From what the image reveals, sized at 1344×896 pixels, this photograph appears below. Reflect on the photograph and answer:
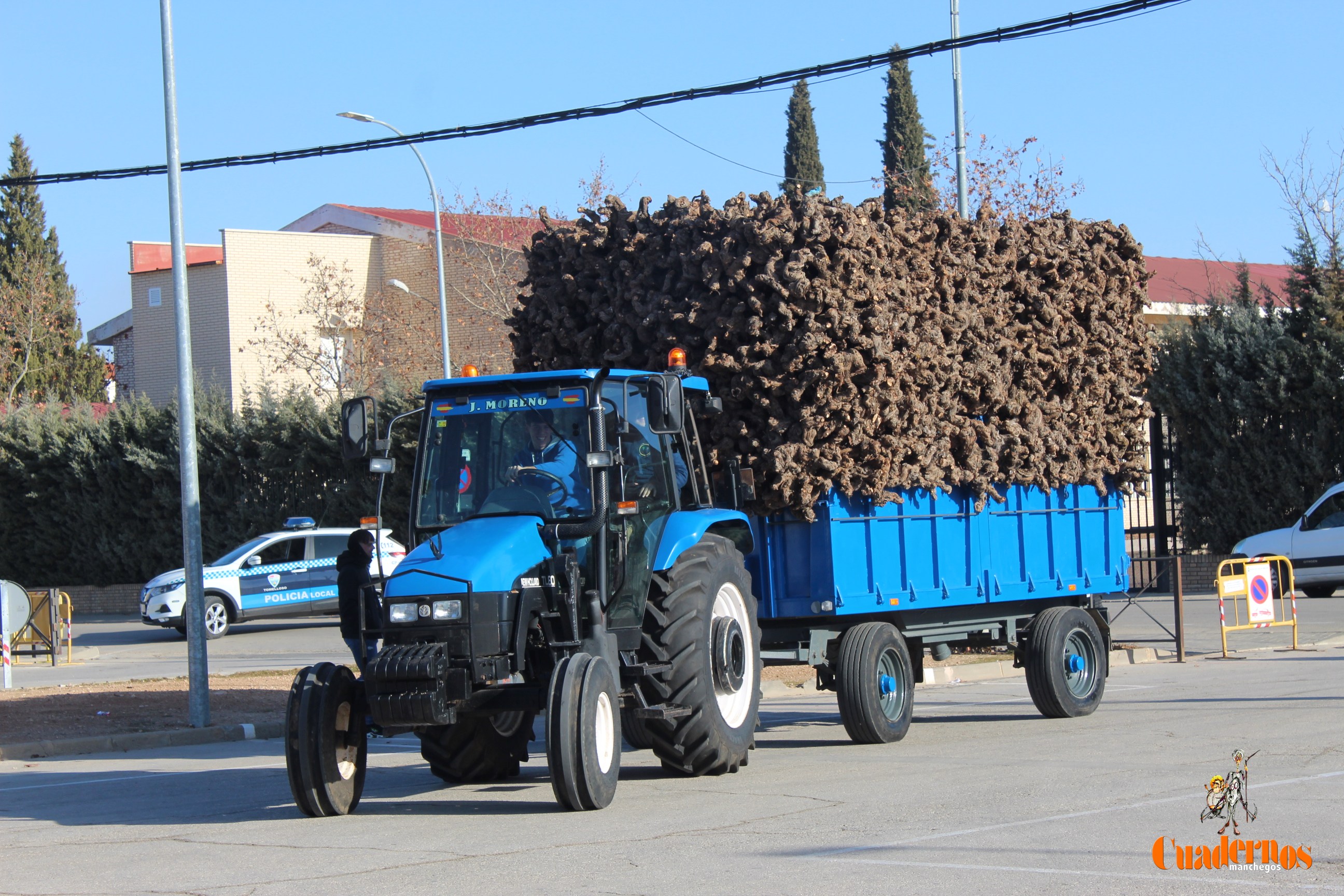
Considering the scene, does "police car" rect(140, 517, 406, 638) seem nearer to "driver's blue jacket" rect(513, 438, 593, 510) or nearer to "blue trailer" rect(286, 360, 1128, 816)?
"blue trailer" rect(286, 360, 1128, 816)

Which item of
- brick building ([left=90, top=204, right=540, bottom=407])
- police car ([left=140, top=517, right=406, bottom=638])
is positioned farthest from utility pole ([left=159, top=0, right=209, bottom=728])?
brick building ([left=90, top=204, right=540, bottom=407])

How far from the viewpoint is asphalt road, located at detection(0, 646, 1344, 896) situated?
21.6 ft

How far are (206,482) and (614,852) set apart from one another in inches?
1065

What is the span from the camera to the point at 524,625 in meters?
8.67

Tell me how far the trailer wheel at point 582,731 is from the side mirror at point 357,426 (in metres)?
2.02

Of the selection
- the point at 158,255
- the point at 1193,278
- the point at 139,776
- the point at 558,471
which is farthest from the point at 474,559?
the point at 158,255

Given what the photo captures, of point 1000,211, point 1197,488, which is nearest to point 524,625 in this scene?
point 1197,488

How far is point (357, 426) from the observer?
9289 millimetres

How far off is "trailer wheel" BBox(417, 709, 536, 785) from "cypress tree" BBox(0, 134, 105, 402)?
3809 centimetres

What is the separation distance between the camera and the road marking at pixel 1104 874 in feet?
20.0

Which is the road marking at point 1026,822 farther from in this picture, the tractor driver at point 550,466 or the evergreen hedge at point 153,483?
the evergreen hedge at point 153,483

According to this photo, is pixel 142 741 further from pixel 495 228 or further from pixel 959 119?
pixel 495 228

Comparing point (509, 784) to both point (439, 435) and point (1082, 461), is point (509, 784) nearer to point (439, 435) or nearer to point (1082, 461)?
point (439, 435)

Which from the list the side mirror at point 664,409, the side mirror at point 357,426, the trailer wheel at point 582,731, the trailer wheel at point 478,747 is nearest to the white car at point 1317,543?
the trailer wheel at point 478,747
